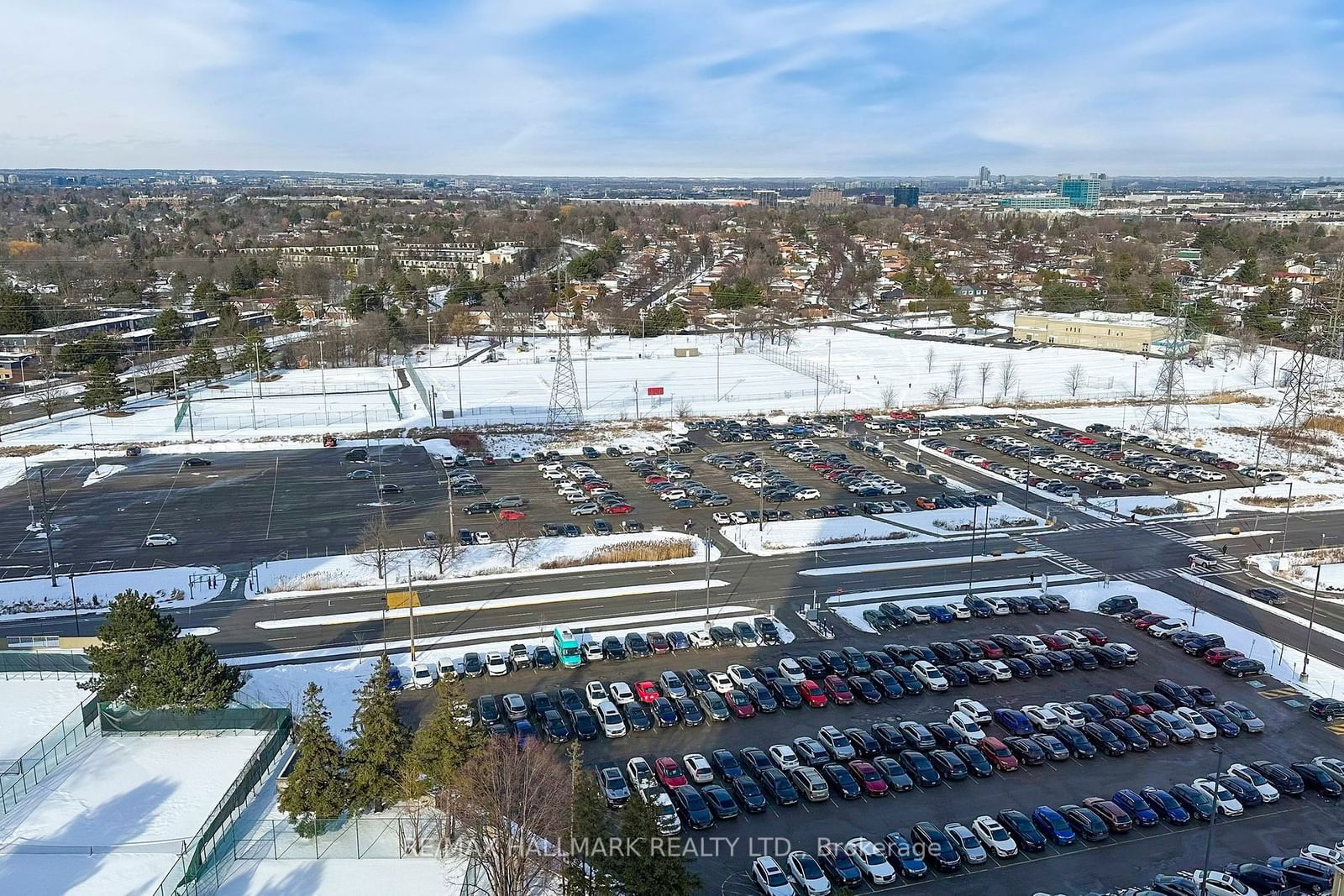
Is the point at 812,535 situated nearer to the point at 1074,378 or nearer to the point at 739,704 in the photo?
the point at 739,704

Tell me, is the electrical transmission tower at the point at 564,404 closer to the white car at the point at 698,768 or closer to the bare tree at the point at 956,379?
the bare tree at the point at 956,379

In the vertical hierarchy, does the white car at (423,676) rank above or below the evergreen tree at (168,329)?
below

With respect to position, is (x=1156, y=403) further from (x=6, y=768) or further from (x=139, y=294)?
(x=139, y=294)

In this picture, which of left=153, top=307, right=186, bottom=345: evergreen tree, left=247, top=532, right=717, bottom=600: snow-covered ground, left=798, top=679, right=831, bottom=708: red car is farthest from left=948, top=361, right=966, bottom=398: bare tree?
left=153, top=307, right=186, bottom=345: evergreen tree

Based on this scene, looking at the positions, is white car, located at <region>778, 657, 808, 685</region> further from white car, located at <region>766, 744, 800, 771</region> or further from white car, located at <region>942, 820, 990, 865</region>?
white car, located at <region>942, 820, 990, 865</region>

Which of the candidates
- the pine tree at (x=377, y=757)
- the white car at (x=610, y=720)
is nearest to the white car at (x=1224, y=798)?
the white car at (x=610, y=720)

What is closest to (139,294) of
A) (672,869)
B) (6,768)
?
(6,768)
